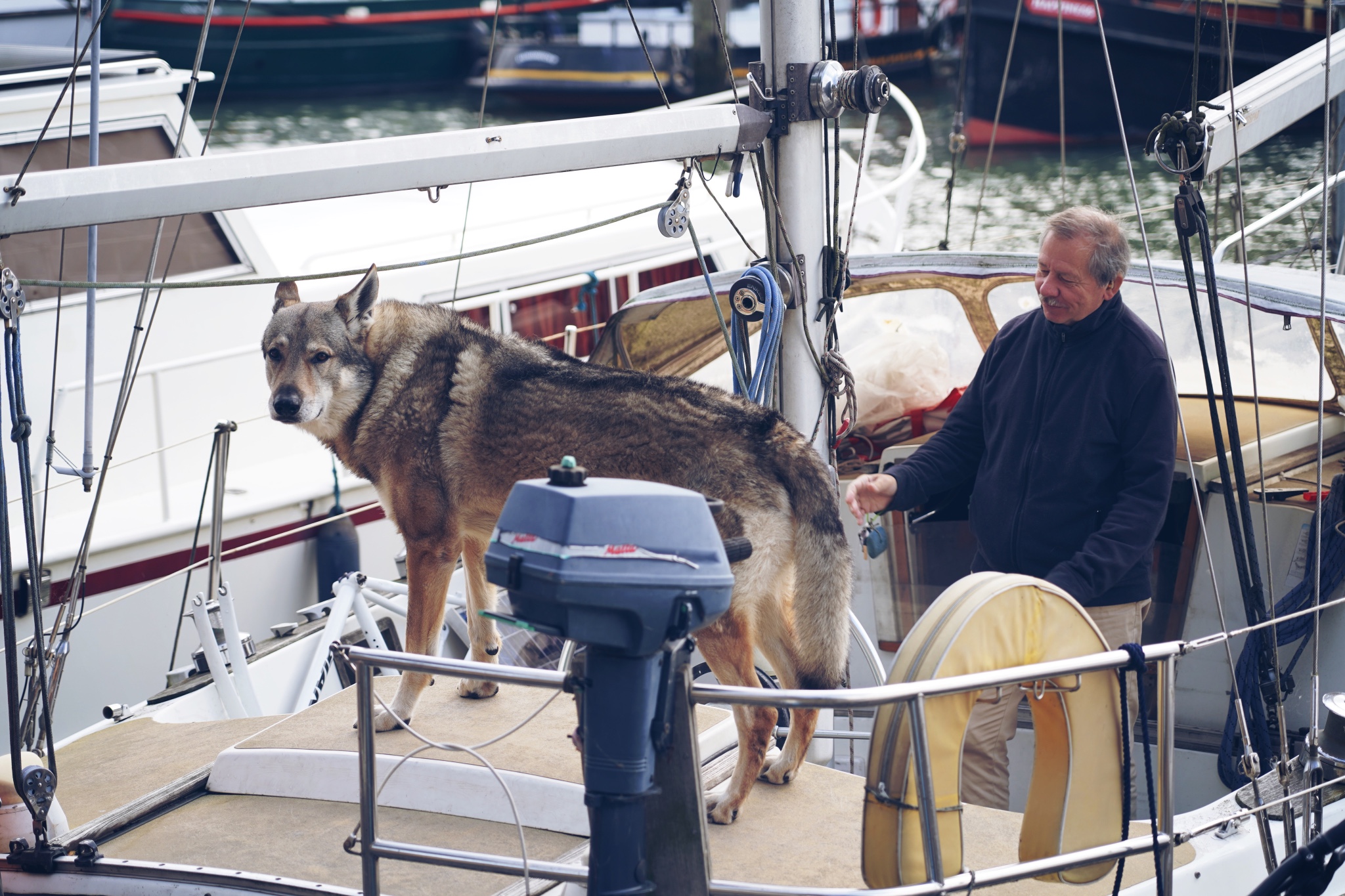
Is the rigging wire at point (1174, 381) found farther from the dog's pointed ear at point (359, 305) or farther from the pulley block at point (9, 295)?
the pulley block at point (9, 295)

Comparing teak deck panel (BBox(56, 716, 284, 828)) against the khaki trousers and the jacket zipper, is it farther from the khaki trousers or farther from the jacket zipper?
the jacket zipper

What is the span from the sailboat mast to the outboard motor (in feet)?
5.51

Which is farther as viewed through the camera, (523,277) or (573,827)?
(523,277)

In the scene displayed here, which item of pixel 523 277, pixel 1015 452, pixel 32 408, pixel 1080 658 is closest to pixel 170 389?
pixel 32 408

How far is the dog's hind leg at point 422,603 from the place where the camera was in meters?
3.81

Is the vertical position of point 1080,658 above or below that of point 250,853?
above

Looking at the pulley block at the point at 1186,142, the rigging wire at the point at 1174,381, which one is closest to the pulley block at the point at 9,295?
the rigging wire at the point at 1174,381

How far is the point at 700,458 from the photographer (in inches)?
129

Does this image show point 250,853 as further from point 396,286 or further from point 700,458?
point 396,286

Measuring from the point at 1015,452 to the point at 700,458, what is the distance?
3.30ft

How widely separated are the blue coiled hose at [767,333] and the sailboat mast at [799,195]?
95 millimetres

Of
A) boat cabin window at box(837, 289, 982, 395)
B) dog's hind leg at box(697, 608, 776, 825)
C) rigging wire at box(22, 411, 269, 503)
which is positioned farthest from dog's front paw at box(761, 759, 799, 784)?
rigging wire at box(22, 411, 269, 503)

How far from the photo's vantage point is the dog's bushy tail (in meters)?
3.25

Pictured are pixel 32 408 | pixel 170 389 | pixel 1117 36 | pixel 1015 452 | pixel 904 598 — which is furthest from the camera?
pixel 1117 36
